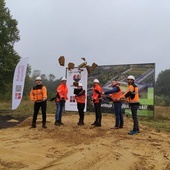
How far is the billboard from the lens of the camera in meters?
15.7

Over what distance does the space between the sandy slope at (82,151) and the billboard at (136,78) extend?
6.61 m

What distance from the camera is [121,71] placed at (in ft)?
55.7

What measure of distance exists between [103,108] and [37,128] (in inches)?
306

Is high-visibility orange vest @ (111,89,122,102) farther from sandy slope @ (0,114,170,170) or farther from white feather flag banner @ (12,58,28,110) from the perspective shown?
white feather flag banner @ (12,58,28,110)

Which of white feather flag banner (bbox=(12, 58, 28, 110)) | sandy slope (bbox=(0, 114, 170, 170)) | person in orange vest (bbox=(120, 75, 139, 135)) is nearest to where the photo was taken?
sandy slope (bbox=(0, 114, 170, 170))

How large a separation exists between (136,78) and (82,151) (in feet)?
34.3

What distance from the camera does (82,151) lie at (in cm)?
654

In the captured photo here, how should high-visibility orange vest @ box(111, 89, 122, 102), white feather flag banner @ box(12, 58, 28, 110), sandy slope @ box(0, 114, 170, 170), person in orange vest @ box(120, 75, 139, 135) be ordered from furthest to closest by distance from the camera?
1. white feather flag banner @ box(12, 58, 28, 110)
2. high-visibility orange vest @ box(111, 89, 122, 102)
3. person in orange vest @ box(120, 75, 139, 135)
4. sandy slope @ box(0, 114, 170, 170)

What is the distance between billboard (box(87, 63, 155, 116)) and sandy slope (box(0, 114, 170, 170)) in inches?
260

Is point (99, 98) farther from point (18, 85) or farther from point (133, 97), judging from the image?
point (18, 85)

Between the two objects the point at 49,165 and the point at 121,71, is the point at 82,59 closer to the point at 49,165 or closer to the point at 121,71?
the point at 121,71

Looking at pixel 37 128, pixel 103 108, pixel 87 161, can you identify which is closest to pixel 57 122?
pixel 37 128

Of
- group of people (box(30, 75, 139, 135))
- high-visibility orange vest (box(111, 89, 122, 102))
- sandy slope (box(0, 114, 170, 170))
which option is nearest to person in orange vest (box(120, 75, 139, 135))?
group of people (box(30, 75, 139, 135))

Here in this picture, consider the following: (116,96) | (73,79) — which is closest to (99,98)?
(116,96)
